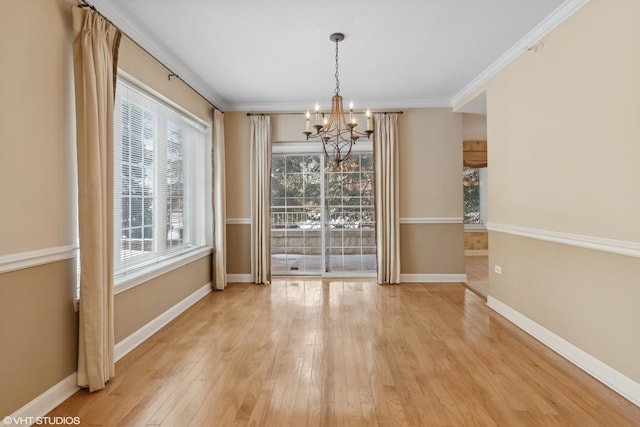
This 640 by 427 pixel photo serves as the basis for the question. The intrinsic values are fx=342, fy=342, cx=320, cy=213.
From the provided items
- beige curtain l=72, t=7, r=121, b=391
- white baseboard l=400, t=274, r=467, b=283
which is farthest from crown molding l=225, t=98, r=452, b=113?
beige curtain l=72, t=7, r=121, b=391

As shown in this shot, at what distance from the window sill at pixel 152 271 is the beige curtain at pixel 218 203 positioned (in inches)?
13.6

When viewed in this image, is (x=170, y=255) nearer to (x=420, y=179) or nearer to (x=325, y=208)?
(x=325, y=208)

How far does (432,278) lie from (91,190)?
4.63m

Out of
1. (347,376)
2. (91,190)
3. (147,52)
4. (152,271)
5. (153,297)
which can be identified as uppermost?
(147,52)

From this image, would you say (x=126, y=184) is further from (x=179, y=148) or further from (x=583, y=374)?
(x=583, y=374)

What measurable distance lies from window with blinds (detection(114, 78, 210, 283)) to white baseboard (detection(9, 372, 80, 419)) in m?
0.90

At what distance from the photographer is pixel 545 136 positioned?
3.04 metres

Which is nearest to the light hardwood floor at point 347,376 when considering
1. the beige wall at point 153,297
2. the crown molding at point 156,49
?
the beige wall at point 153,297

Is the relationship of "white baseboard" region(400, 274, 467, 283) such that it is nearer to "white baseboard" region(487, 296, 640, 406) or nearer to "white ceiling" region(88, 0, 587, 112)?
"white baseboard" region(487, 296, 640, 406)

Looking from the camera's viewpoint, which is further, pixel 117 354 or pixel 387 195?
pixel 387 195

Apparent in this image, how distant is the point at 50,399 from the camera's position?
82.0 inches

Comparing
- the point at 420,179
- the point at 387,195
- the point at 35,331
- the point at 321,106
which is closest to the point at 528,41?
the point at 420,179

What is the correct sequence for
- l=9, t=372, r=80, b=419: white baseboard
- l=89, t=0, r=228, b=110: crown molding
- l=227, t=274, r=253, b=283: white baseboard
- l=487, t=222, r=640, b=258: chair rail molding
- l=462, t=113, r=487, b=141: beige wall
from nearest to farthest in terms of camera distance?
1. l=9, t=372, r=80, b=419: white baseboard
2. l=487, t=222, r=640, b=258: chair rail molding
3. l=89, t=0, r=228, b=110: crown molding
4. l=227, t=274, r=253, b=283: white baseboard
5. l=462, t=113, r=487, b=141: beige wall

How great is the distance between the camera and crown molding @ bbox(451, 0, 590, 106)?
2694 mm
